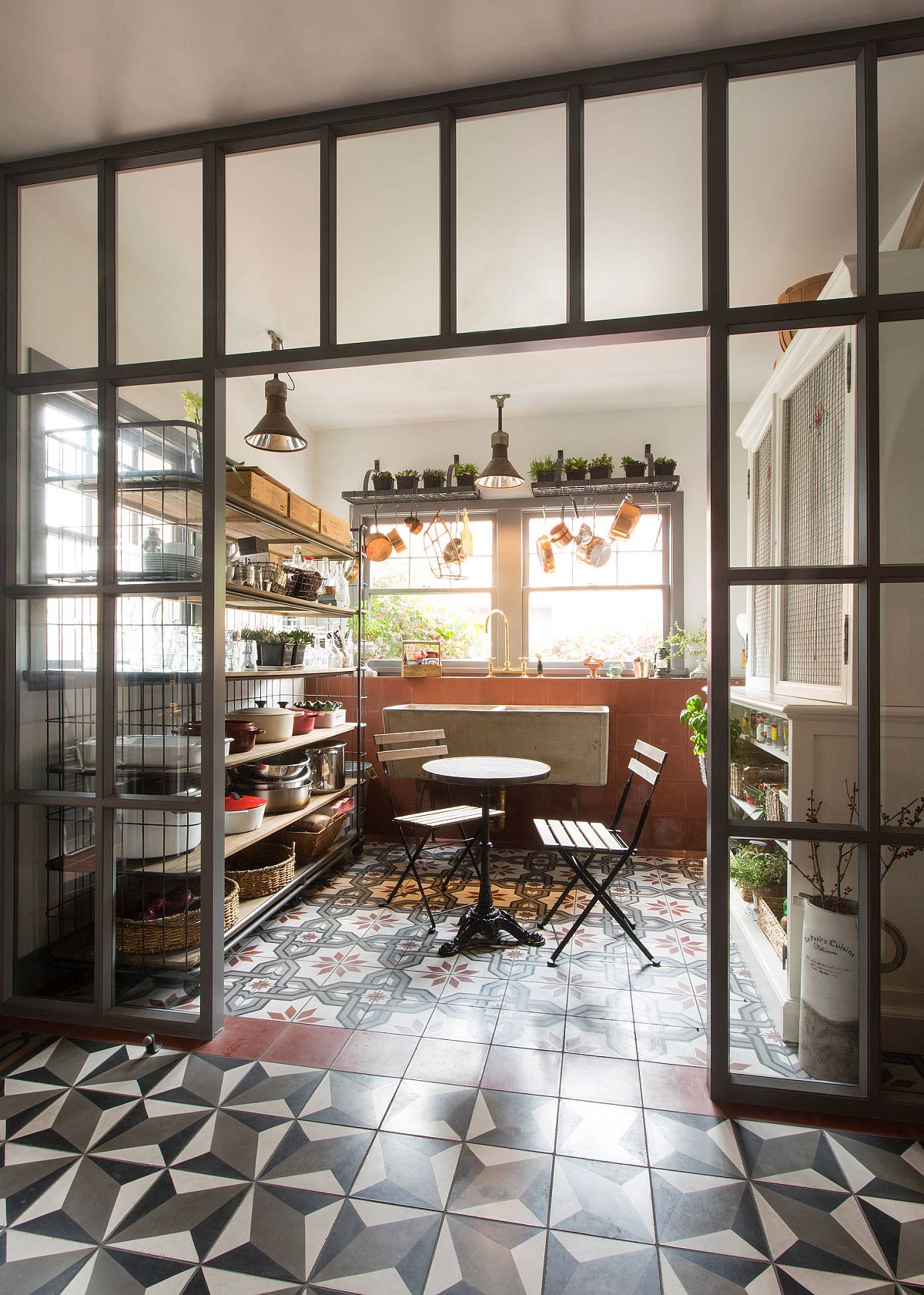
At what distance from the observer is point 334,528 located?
4324 millimetres

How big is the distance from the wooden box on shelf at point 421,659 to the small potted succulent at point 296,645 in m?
1.22

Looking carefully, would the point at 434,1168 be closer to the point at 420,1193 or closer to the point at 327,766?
the point at 420,1193

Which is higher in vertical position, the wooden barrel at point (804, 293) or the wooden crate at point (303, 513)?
the wooden barrel at point (804, 293)

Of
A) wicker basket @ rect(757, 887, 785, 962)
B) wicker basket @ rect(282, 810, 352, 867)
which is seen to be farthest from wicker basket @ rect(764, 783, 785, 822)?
wicker basket @ rect(282, 810, 352, 867)

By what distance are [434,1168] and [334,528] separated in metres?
3.35

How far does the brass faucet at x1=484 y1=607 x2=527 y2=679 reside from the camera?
16.8ft

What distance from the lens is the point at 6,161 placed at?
8.26ft

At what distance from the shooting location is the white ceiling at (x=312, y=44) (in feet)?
6.25

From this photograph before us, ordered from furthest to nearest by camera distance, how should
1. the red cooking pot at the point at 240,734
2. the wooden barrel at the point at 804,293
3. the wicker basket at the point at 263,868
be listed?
the wicker basket at the point at 263,868, the red cooking pot at the point at 240,734, the wooden barrel at the point at 804,293

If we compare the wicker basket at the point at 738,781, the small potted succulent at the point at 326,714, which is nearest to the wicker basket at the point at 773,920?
the wicker basket at the point at 738,781

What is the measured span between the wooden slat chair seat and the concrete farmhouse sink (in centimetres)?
12

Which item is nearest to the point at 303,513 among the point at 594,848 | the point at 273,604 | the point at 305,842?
the point at 273,604

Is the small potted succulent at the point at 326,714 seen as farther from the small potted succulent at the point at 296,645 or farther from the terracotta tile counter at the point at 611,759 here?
the terracotta tile counter at the point at 611,759

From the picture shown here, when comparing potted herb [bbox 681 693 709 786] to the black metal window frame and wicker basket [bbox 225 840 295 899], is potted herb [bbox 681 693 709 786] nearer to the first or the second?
the black metal window frame
